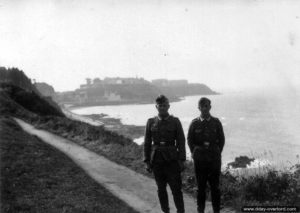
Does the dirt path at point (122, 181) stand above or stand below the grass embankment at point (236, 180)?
below

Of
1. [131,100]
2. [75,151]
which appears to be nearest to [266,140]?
[75,151]

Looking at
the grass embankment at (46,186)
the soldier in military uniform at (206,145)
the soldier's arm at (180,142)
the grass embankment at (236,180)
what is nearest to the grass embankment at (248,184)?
the grass embankment at (236,180)

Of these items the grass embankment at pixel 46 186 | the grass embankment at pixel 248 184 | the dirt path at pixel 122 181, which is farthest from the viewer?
the dirt path at pixel 122 181

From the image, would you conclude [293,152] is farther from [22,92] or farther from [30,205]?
[30,205]

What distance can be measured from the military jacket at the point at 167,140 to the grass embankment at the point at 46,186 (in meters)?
1.98

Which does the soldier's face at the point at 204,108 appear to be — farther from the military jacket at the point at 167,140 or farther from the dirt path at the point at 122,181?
the dirt path at the point at 122,181

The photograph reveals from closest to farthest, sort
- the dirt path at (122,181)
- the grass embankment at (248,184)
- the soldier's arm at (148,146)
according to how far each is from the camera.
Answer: the soldier's arm at (148,146)
the grass embankment at (248,184)
the dirt path at (122,181)

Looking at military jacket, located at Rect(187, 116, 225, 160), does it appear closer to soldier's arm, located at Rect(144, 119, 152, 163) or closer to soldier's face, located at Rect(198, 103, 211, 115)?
soldier's face, located at Rect(198, 103, 211, 115)

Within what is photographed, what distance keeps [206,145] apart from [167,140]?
0.74m

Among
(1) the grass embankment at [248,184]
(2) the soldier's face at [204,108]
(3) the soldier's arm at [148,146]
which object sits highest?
(2) the soldier's face at [204,108]

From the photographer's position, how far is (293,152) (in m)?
45.2

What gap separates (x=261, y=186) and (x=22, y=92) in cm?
3647

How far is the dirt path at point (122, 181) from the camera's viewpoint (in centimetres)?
876

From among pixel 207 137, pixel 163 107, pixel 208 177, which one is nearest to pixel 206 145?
pixel 207 137
